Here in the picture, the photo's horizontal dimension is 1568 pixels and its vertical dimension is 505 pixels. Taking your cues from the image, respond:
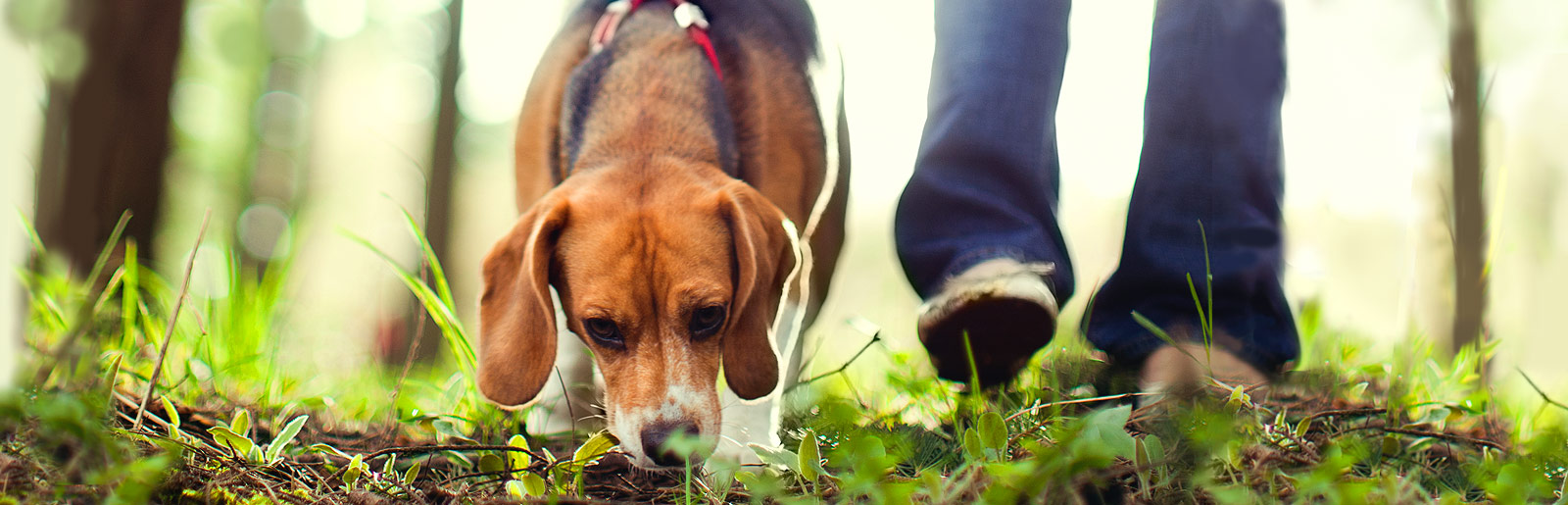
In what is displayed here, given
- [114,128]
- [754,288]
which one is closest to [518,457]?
[754,288]

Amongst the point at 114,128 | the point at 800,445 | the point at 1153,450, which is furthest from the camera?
the point at 114,128

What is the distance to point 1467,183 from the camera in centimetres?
412

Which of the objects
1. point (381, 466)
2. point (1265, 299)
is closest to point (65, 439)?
point (381, 466)

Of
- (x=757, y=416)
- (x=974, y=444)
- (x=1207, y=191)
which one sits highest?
(x=1207, y=191)

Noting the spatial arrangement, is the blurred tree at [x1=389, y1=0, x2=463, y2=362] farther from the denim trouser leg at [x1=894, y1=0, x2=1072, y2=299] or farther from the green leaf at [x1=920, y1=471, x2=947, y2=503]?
the green leaf at [x1=920, y1=471, x2=947, y2=503]

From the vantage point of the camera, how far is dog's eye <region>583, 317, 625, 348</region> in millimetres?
2002

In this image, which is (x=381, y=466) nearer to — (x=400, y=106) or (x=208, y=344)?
(x=208, y=344)

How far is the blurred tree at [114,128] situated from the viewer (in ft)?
12.4

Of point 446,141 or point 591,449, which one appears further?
point 446,141

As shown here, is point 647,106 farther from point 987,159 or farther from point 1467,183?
point 1467,183

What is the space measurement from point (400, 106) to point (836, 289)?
1149 cm

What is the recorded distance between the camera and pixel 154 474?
1.05 meters

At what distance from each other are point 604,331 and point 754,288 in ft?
1.25

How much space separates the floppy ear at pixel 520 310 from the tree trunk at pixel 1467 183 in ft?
8.78
